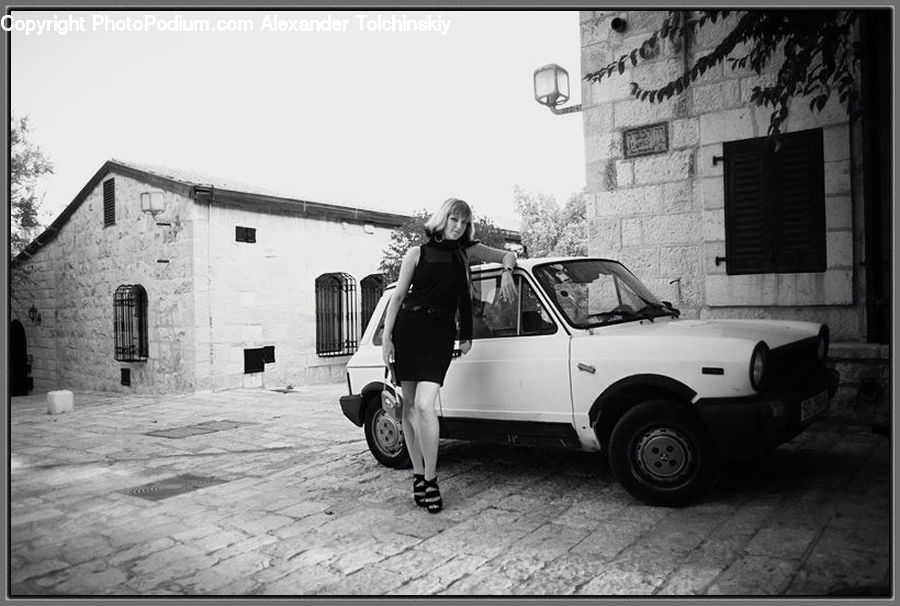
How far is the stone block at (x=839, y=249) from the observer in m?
5.83

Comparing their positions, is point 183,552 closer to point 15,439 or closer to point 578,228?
point 15,439

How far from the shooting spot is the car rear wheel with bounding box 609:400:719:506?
365 centimetres

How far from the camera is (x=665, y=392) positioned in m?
3.84

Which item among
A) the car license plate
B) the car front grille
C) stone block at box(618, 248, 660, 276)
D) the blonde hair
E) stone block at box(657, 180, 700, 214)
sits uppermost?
stone block at box(657, 180, 700, 214)

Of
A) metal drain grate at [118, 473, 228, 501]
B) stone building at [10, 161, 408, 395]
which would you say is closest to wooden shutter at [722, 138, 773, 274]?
metal drain grate at [118, 473, 228, 501]

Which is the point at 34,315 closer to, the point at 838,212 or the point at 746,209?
the point at 746,209

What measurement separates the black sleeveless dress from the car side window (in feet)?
1.60

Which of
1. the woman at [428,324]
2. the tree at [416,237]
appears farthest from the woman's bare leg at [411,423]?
the tree at [416,237]

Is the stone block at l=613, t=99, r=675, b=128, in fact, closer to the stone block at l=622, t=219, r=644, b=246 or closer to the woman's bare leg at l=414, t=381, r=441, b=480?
the stone block at l=622, t=219, r=644, b=246

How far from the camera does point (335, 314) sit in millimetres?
15062

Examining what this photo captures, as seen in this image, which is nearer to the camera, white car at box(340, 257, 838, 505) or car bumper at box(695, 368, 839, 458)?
car bumper at box(695, 368, 839, 458)

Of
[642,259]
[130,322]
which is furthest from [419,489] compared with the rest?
[130,322]

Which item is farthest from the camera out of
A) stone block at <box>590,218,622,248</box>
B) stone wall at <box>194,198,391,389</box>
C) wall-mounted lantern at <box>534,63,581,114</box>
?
stone wall at <box>194,198,391,389</box>

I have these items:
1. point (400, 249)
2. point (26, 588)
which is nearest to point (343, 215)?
point (400, 249)
